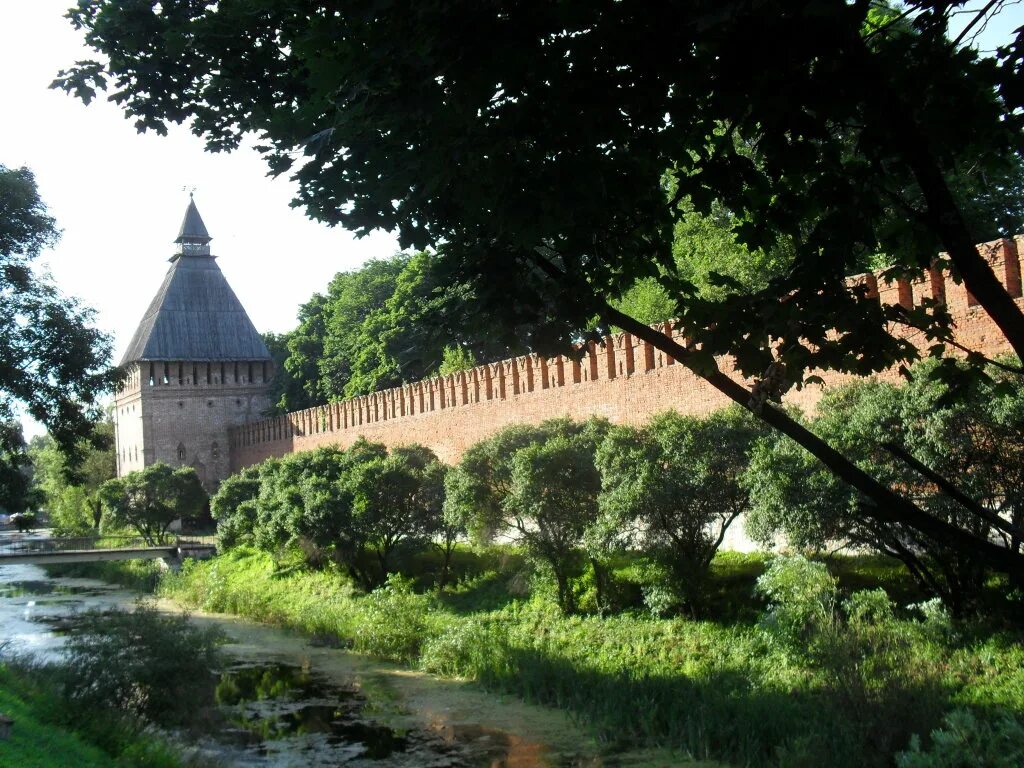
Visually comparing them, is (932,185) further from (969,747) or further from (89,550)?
(89,550)

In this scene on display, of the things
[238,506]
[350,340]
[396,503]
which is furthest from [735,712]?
[350,340]

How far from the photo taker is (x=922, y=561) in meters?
10.7

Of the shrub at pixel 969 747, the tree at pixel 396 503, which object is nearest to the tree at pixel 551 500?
the tree at pixel 396 503

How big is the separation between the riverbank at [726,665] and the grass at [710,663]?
0.02 metres

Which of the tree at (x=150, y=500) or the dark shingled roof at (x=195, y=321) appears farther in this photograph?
the dark shingled roof at (x=195, y=321)

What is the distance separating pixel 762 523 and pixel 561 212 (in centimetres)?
899

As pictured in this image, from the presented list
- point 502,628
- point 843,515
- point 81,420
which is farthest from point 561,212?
point 81,420

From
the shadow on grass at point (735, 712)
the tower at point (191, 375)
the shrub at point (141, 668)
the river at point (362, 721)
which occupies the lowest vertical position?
the river at point (362, 721)

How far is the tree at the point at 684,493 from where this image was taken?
12797 millimetres

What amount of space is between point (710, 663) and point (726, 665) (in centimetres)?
25

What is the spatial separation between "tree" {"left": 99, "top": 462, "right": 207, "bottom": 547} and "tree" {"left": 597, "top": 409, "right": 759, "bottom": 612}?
70.3ft

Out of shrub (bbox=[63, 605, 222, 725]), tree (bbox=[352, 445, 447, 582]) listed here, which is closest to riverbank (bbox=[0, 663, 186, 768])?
shrub (bbox=[63, 605, 222, 725])

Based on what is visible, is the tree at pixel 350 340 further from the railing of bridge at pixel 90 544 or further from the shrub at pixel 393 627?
the shrub at pixel 393 627

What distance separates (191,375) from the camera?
38.5m
